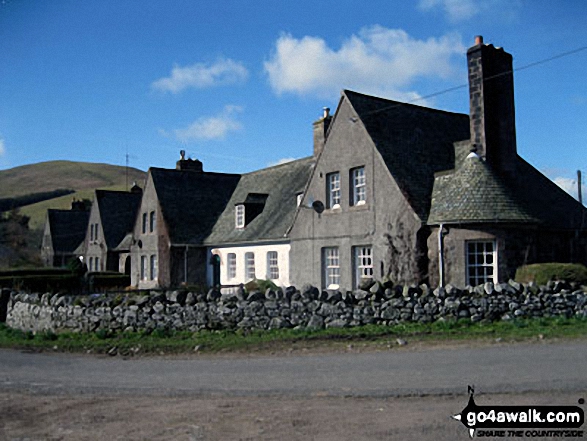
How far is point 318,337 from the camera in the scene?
573 inches

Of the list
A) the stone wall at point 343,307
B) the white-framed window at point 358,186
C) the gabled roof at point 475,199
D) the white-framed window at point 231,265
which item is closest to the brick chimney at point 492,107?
the gabled roof at point 475,199

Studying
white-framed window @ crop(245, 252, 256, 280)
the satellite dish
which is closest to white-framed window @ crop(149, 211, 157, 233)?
white-framed window @ crop(245, 252, 256, 280)

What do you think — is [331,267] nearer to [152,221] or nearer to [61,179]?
[152,221]

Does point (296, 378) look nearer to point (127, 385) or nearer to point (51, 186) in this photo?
point (127, 385)

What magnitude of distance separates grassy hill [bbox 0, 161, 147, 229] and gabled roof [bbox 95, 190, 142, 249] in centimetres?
6724

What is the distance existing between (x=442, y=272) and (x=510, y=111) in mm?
7111

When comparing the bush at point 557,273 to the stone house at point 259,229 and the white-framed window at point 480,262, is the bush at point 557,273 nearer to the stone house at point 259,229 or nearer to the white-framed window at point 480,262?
the white-framed window at point 480,262

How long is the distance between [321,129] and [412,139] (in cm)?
780

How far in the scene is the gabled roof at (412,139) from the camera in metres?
21.9

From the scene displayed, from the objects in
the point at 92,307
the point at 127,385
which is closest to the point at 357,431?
the point at 127,385

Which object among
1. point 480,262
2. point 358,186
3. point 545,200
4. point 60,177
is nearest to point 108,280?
point 358,186

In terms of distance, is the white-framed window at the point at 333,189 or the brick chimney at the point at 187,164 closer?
the white-framed window at the point at 333,189

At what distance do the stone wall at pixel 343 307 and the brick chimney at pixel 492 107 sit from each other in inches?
270

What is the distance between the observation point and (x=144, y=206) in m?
39.9
